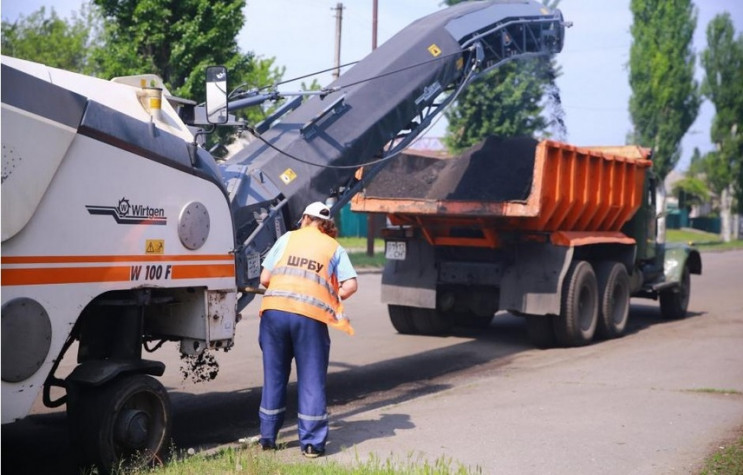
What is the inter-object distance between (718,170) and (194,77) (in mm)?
36813

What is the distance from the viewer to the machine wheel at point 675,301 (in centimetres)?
1457

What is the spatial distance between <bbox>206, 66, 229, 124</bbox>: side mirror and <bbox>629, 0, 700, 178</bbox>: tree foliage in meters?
38.4

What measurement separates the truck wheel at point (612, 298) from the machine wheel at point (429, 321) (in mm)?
2028

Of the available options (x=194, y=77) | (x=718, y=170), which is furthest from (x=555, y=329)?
(x=718, y=170)

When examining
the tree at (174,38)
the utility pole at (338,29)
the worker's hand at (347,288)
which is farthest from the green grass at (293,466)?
the utility pole at (338,29)

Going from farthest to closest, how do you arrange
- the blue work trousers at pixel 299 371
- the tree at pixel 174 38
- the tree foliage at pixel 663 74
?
the tree foliage at pixel 663 74
the tree at pixel 174 38
the blue work trousers at pixel 299 371

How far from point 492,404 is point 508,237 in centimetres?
372

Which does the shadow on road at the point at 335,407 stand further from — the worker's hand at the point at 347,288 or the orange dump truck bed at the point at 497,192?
the orange dump truck bed at the point at 497,192

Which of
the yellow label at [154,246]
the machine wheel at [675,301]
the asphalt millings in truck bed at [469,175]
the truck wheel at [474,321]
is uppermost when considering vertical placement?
the asphalt millings in truck bed at [469,175]

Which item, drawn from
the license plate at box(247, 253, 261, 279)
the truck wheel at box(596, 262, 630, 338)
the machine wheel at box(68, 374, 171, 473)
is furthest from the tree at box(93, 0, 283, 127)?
the machine wheel at box(68, 374, 171, 473)

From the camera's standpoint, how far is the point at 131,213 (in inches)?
220

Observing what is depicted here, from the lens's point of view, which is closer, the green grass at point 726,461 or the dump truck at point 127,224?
the dump truck at point 127,224

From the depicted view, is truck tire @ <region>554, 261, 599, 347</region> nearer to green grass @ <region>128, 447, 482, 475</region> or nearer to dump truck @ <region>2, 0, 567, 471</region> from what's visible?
dump truck @ <region>2, 0, 567, 471</region>

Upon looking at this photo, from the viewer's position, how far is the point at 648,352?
1093 cm
